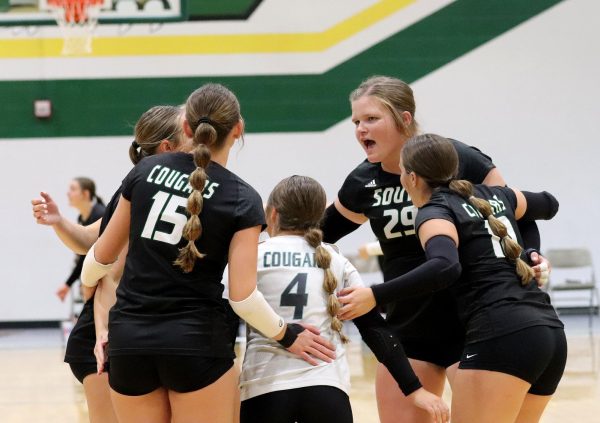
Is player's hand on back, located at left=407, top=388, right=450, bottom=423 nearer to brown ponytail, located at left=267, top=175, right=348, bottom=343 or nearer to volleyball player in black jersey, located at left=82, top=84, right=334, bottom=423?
brown ponytail, located at left=267, top=175, right=348, bottom=343

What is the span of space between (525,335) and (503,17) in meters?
9.21

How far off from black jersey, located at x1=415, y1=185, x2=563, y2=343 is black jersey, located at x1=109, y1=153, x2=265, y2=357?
2.26 feet

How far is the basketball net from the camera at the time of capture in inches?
392

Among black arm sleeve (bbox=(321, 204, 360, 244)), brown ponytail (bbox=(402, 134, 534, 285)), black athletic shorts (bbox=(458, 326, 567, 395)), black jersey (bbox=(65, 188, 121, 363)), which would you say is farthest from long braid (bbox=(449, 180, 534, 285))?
black jersey (bbox=(65, 188, 121, 363))

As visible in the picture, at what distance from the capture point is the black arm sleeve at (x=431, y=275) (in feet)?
8.84

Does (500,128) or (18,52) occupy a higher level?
(18,52)

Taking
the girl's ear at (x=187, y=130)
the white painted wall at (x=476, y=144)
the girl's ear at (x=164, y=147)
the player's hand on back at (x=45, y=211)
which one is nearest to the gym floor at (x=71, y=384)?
the white painted wall at (x=476, y=144)

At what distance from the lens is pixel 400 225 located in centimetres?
343

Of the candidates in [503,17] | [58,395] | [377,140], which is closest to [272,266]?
[377,140]

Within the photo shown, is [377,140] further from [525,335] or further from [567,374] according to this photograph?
[567,374]

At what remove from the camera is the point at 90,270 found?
2896mm

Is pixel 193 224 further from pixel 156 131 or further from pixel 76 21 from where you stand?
pixel 76 21

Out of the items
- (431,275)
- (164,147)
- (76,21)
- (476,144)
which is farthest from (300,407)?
(476,144)

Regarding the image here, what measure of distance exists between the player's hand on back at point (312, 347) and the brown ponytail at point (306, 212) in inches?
3.0
